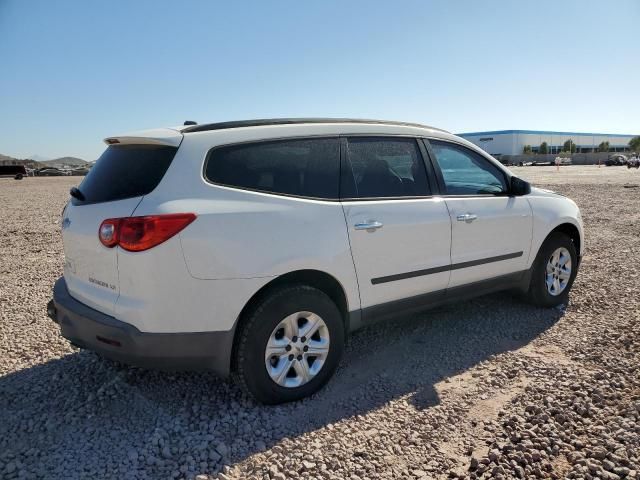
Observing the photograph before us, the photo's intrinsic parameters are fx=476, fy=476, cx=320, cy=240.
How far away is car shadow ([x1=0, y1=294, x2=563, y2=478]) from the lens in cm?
262

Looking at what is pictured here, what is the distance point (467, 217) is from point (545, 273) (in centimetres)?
143

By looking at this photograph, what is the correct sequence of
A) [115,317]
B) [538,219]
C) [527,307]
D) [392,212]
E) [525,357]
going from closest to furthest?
[115,317] < [392,212] < [525,357] < [538,219] < [527,307]

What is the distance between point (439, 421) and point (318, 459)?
824 mm

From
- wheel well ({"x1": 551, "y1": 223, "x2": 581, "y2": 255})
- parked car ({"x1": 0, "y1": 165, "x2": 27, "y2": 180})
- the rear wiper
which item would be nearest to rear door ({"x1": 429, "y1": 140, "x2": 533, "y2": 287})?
wheel well ({"x1": 551, "y1": 223, "x2": 581, "y2": 255})

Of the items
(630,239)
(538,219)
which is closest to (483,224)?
(538,219)

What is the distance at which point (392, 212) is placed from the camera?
11.2ft

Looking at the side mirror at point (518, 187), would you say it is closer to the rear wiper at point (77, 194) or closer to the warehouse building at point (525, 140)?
the rear wiper at point (77, 194)

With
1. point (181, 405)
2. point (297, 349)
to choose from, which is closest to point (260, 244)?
point (297, 349)

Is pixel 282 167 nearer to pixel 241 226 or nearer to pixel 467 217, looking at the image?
pixel 241 226

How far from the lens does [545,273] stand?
15.5 ft

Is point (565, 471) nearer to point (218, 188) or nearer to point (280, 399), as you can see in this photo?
point (280, 399)

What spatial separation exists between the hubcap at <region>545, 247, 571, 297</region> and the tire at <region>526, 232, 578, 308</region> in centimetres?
2

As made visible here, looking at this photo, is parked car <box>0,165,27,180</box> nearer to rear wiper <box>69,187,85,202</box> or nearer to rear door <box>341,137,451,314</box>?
rear wiper <box>69,187,85,202</box>

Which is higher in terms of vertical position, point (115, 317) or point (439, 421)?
point (115, 317)
